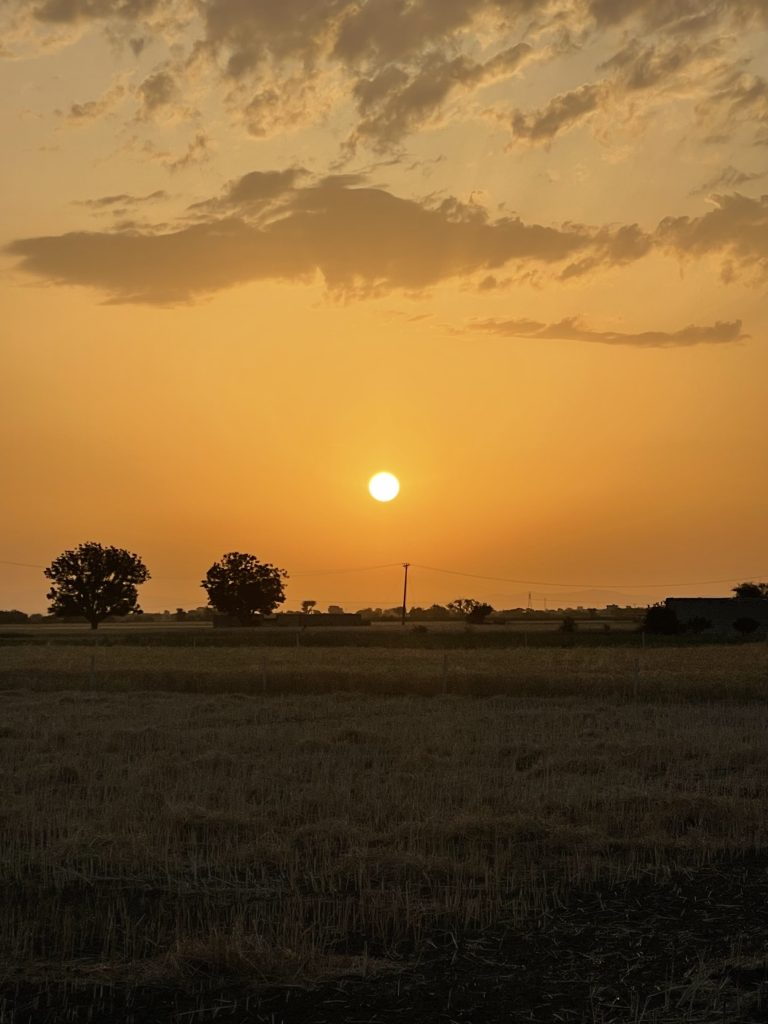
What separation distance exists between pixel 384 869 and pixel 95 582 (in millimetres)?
107304

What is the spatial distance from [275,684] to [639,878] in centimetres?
2508

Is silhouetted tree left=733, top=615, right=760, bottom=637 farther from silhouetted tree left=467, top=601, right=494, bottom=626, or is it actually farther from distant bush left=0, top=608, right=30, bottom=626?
distant bush left=0, top=608, right=30, bottom=626

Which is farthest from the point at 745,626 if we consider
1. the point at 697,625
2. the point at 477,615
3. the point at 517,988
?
the point at 517,988

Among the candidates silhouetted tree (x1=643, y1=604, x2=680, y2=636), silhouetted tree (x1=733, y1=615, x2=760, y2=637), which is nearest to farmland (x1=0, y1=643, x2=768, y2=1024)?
silhouetted tree (x1=643, y1=604, x2=680, y2=636)

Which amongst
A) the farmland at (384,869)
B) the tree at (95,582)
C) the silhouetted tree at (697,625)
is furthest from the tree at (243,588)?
the farmland at (384,869)

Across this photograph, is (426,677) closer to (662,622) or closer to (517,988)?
(517,988)

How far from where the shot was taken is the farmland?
8.12 m

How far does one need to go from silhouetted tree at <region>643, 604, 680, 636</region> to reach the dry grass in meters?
63.1

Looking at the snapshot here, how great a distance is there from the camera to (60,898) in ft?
35.5

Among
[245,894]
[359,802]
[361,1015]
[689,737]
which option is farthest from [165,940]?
[689,737]

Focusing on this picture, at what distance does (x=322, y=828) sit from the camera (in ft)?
44.3

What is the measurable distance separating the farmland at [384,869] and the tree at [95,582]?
91.7 meters

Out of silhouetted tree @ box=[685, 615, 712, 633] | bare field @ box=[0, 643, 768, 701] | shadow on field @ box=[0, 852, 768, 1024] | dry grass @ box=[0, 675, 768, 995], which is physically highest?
silhouetted tree @ box=[685, 615, 712, 633]

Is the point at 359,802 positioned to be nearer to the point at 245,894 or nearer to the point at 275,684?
the point at 245,894
